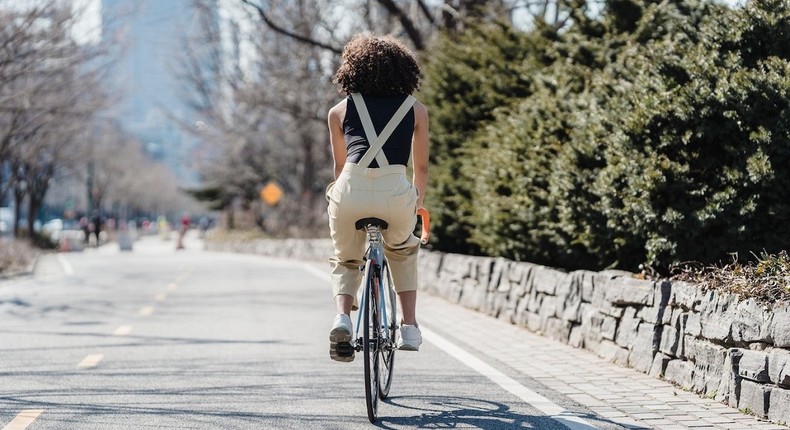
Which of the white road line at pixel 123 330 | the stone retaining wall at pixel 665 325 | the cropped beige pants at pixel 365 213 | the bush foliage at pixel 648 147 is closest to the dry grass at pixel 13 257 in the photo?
the white road line at pixel 123 330

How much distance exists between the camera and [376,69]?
6203mm

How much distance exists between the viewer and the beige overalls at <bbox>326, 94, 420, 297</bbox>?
6070 mm

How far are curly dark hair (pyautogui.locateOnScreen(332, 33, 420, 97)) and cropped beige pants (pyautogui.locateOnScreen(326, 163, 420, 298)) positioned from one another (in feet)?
1.48

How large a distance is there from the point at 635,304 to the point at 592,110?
2432mm

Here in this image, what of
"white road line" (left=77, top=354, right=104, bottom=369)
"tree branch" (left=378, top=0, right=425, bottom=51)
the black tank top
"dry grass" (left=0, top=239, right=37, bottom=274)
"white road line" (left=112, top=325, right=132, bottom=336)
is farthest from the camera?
"dry grass" (left=0, top=239, right=37, bottom=274)

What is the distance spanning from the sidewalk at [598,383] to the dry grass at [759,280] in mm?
673

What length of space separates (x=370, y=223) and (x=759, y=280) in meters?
2.35

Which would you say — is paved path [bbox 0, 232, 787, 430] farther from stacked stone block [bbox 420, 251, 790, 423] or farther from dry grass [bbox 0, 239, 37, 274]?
dry grass [bbox 0, 239, 37, 274]

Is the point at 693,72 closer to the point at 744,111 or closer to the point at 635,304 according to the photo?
the point at 744,111

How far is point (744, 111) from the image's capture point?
26.3 feet

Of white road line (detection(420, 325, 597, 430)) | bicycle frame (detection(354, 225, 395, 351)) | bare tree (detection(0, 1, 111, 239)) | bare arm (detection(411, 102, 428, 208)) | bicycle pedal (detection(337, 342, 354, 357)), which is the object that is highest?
bare tree (detection(0, 1, 111, 239))

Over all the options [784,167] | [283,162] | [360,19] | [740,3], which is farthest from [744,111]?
[283,162]

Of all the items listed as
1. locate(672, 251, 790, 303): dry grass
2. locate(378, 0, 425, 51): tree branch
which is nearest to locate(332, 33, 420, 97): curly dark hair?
locate(672, 251, 790, 303): dry grass

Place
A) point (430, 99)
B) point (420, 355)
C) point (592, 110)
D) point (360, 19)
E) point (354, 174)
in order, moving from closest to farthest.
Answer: point (354, 174) → point (420, 355) → point (592, 110) → point (430, 99) → point (360, 19)
